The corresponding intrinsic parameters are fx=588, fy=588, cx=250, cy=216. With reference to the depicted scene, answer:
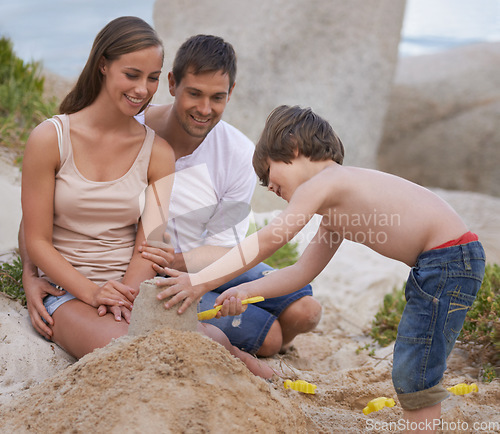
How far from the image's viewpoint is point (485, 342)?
311 cm

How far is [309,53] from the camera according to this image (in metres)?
9.20

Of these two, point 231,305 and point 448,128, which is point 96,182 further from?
point 448,128

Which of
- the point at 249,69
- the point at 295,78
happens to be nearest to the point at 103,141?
the point at 249,69

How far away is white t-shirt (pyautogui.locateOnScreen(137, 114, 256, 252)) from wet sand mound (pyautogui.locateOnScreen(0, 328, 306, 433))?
1.07 meters

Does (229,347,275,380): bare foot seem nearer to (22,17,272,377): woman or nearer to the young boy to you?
(22,17,272,377): woman

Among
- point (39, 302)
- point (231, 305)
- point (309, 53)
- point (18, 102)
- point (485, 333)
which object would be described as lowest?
point (485, 333)

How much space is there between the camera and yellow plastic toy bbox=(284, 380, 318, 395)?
251 cm

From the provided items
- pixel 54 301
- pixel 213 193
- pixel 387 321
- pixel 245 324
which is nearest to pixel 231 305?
pixel 245 324

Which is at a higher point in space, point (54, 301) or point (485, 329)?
point (54, 301)

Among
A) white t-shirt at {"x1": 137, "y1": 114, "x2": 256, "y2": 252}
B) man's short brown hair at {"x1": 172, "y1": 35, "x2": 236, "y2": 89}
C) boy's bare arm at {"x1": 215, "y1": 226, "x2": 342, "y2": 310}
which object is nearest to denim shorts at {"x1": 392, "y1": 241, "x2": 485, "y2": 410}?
boy's bare arm at {"x1": 215, "y1": 226, "x2": 342, "y2": 310}

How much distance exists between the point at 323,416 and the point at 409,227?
0.83 m

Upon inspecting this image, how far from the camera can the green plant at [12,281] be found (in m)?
3.00

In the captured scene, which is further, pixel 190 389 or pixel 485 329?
pixel 485 329

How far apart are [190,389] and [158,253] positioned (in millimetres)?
826
